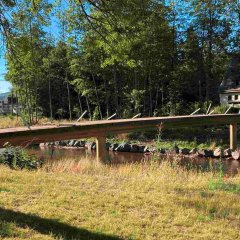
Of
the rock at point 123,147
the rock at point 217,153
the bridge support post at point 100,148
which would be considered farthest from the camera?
the rock at point 123,147

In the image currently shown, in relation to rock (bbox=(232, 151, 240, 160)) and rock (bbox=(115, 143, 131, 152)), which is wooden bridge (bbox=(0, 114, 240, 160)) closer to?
rock (bbox=(232, 151, 240, 160))

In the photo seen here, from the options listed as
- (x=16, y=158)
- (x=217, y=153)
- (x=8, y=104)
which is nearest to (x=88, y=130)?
(x=16, y=158)

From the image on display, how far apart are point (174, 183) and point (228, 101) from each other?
2952 centimetres

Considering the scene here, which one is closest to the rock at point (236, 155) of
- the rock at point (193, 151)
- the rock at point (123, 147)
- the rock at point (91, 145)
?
the rock at point (193, 151)

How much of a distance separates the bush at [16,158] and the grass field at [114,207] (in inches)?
64.8

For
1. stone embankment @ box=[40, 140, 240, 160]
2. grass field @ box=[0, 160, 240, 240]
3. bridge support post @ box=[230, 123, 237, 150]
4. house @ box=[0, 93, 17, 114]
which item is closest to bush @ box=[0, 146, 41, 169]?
grass field @ box=[0, 160, 240, 240]

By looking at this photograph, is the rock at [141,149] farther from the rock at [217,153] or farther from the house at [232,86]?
the house at [232,86]

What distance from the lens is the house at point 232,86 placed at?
35.4 meters

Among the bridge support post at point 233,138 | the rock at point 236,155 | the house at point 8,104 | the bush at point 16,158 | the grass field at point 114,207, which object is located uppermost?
the house at point 8,104

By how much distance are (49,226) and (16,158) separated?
5.33 meters

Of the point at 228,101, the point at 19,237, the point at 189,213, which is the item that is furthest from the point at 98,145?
the point at 228,101

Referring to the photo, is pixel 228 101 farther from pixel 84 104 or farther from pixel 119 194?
pixel 119 194

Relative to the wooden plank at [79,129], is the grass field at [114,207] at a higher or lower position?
lower

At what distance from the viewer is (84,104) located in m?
41.6
